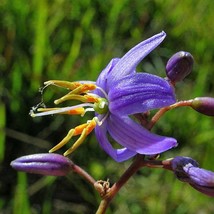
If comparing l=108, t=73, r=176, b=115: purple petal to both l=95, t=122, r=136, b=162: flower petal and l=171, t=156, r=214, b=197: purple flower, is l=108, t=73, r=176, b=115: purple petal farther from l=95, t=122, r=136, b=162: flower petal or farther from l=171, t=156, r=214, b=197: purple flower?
l=171, t=156, r=214, b=197: purple flower

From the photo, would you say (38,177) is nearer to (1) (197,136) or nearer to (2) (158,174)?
(2) (158,174)

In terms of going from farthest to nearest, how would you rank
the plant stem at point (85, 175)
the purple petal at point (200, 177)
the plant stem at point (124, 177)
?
the plant stem at point (85, 175)
the plant stem at point (124, 177)
the purple petal at point (200, 177)

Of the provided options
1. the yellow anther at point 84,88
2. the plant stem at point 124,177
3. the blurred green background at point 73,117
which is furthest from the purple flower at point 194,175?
the blurred green background at point 73,117

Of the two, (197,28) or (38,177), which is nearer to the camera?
(38,177)

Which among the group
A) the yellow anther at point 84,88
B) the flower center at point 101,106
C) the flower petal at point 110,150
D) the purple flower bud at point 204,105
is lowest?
the flower petal at point 110,150

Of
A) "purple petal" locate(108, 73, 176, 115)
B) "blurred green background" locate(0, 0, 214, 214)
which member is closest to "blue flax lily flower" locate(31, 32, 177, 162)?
"purple petal" locate(108, 73, 176, 115)

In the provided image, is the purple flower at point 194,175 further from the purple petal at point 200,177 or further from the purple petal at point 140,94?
the purple petal at point 140,94

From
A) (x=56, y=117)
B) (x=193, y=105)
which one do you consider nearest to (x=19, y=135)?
(x=56, y=117)

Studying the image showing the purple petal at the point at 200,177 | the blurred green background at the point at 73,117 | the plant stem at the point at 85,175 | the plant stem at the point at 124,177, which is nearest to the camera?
the purple petal at the point at 200,177
